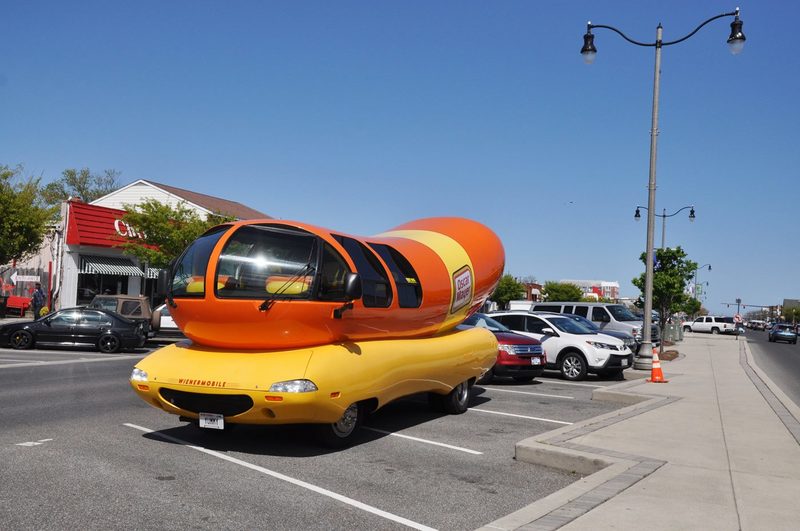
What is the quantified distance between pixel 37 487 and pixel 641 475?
5210 millimetres

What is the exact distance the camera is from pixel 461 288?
433 inches

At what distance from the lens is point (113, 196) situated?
45188 millimetres

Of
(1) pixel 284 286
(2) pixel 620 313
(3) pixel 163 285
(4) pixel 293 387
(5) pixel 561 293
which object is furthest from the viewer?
(5) pixel 561 293

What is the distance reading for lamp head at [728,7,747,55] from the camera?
17891 mm

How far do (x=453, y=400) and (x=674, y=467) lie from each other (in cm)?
408

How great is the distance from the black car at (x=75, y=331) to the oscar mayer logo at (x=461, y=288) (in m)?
13.5

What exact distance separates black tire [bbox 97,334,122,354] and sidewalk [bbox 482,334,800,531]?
596 inches

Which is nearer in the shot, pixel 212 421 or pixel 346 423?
pixel 212 421

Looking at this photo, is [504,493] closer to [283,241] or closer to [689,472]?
[689,472]

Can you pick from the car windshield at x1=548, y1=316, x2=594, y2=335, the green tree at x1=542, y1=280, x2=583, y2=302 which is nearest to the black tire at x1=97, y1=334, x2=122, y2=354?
the car windshield at x1=548, y1=316, x2=594, y2=335

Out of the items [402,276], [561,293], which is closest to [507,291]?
[561,293]

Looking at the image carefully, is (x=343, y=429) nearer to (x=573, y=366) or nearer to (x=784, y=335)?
(x=573, y=366)

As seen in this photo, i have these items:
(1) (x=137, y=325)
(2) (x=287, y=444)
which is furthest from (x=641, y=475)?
(1) (x=137, y=325)

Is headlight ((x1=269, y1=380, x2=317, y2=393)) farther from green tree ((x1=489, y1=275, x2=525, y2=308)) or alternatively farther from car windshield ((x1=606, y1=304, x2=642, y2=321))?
green tree ((x1=489, y1=275, x2=525, y2=308))
